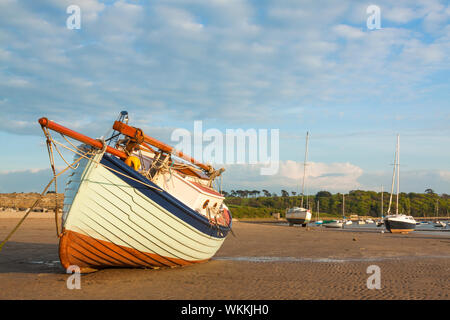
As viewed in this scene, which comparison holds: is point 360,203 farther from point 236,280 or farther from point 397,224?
point 236,280

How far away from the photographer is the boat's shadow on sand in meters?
11.6

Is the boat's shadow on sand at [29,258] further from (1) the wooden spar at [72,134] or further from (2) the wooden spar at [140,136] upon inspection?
(2) the wooden spar at [140,136]

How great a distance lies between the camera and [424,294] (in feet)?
29.5

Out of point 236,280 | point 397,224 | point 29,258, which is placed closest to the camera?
point 236,280

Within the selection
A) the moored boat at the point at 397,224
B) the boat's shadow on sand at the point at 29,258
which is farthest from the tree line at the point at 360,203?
the boat's shadow on sand at the point at 29,258

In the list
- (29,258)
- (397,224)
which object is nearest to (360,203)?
(397,224)

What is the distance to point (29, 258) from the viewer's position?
1392cm

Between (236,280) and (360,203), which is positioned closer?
(236,280)

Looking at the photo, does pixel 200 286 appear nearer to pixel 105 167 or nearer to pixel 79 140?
pixel 105 167

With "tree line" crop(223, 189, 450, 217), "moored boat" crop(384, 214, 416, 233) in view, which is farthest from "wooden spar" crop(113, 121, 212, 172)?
"tree line" crop(223, 189, 450, 217)

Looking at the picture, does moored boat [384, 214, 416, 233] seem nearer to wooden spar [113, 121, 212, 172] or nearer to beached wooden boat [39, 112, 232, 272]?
wooden spar [113, 121, 212, 172]

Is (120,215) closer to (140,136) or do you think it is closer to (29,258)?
(140,136)

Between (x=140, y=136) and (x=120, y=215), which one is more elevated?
(x=140, y=136)

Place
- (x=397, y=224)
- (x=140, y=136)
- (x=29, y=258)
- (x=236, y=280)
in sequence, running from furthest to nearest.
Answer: (x=397, y=224) < (x=29, y=258) < (x=140, y=136) < (x=236, y=280)
